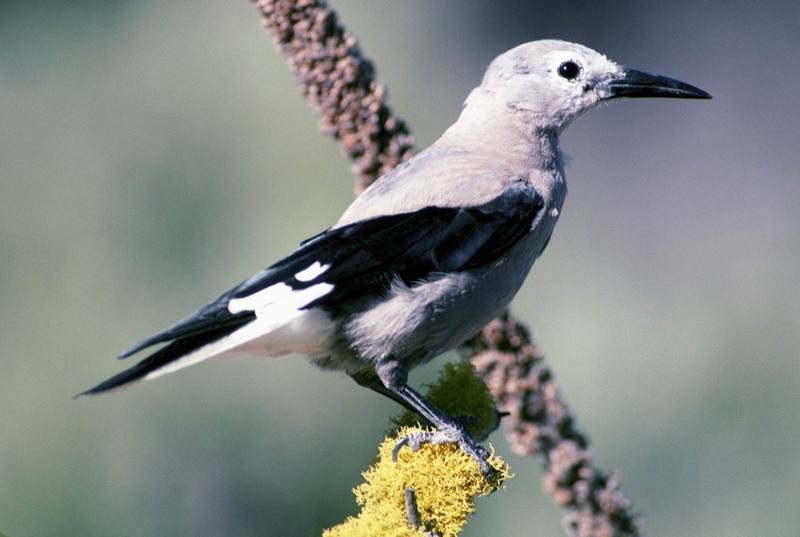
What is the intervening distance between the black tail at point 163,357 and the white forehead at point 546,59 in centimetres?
74

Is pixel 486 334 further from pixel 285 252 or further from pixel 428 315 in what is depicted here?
pixel 285 252

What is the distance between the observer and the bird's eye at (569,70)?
86.2 inches

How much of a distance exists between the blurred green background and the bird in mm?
1091

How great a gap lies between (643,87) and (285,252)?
57.4 inches

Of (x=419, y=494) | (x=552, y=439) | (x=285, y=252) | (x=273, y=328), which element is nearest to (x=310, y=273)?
(x=273, y=328)

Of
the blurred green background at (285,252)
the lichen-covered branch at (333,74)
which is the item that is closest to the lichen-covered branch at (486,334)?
the lichen-covered branch at (333,74)

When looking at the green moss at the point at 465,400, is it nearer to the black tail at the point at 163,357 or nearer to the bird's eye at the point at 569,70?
the black tail at the point at 163,357

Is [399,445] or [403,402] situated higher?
[403,402]

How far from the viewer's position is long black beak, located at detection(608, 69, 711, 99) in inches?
86.0

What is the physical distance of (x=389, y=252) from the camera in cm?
191

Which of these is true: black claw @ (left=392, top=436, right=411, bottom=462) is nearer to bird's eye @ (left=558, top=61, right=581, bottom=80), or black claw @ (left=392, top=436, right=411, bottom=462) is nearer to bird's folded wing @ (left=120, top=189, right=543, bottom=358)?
bird's folded wing @ (left=120, top=189, right=543, bottom=358)

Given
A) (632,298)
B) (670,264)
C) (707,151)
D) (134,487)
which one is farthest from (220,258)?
(707,151)

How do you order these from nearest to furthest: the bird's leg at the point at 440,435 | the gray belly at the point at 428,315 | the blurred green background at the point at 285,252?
1. the bird's leg at the point at 440,435
2. the gray belly at the point at 428,315
3. the blurred green background at the point at 285,252

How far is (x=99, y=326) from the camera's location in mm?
3355
